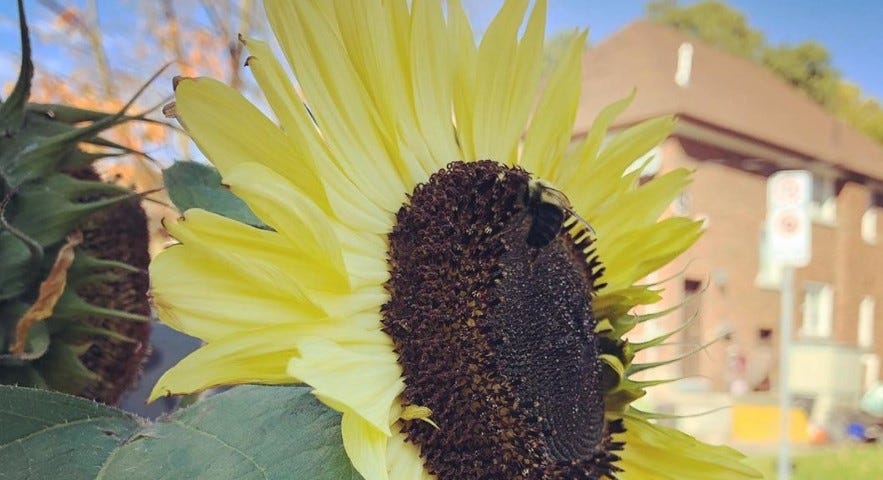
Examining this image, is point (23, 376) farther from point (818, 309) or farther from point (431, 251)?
point (818, 309)

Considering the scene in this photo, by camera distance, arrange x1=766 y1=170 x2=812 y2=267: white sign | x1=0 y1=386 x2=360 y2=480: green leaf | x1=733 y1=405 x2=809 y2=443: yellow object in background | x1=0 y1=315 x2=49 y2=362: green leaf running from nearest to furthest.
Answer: x1=0 y1=386 x2=360 y2=480: green leaf → x1=0 y1=315 x2=49 y2=362: green leaf → x1=766 y1=170 x2=812 y2=267: white sign → x1=733 y1=405 x2=809 y2=443: yellow object in background

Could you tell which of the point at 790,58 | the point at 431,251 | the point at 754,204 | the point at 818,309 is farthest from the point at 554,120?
the point at 790,58

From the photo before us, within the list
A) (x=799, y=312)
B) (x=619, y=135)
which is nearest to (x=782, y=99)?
(x=799, y=312)

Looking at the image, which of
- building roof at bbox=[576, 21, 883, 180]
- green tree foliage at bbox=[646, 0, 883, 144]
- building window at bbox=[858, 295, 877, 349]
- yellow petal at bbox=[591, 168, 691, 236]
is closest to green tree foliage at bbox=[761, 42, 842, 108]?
green tree foliage at bbox=[646, 0, 883, 144]

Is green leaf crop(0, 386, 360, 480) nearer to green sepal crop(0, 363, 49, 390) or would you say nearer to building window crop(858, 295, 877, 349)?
green sepal crop(0, 363, 49, 390)

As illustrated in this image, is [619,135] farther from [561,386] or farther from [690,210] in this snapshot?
[690,210]

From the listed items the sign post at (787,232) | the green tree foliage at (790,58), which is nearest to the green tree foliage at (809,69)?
the green tree foliage at (790,58)
